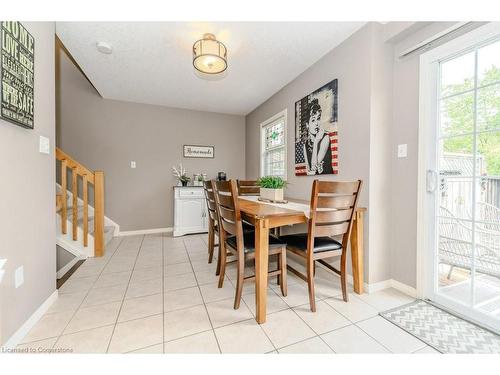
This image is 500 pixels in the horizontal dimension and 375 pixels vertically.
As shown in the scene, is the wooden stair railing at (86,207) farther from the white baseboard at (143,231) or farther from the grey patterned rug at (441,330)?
the grey patterned rug at (441,330)

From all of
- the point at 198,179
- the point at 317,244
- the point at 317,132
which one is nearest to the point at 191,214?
the point at 198,179

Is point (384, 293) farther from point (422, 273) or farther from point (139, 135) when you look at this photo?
point (139, 135)

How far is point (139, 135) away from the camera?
3.87 m

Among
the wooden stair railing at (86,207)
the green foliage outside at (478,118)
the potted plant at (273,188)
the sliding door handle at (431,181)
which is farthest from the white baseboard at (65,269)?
the green foliage outside at (478,118)

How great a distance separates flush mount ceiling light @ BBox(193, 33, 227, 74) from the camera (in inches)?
73.7

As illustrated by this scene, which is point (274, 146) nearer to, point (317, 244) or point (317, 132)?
point (317, 132)

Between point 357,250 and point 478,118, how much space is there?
123cm

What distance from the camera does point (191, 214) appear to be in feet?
12.4

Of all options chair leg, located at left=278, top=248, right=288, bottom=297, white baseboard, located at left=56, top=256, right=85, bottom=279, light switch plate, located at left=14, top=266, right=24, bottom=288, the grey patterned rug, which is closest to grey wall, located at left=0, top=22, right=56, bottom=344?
light switch plate, located at left=14, top=266, right=24, bottom=288
